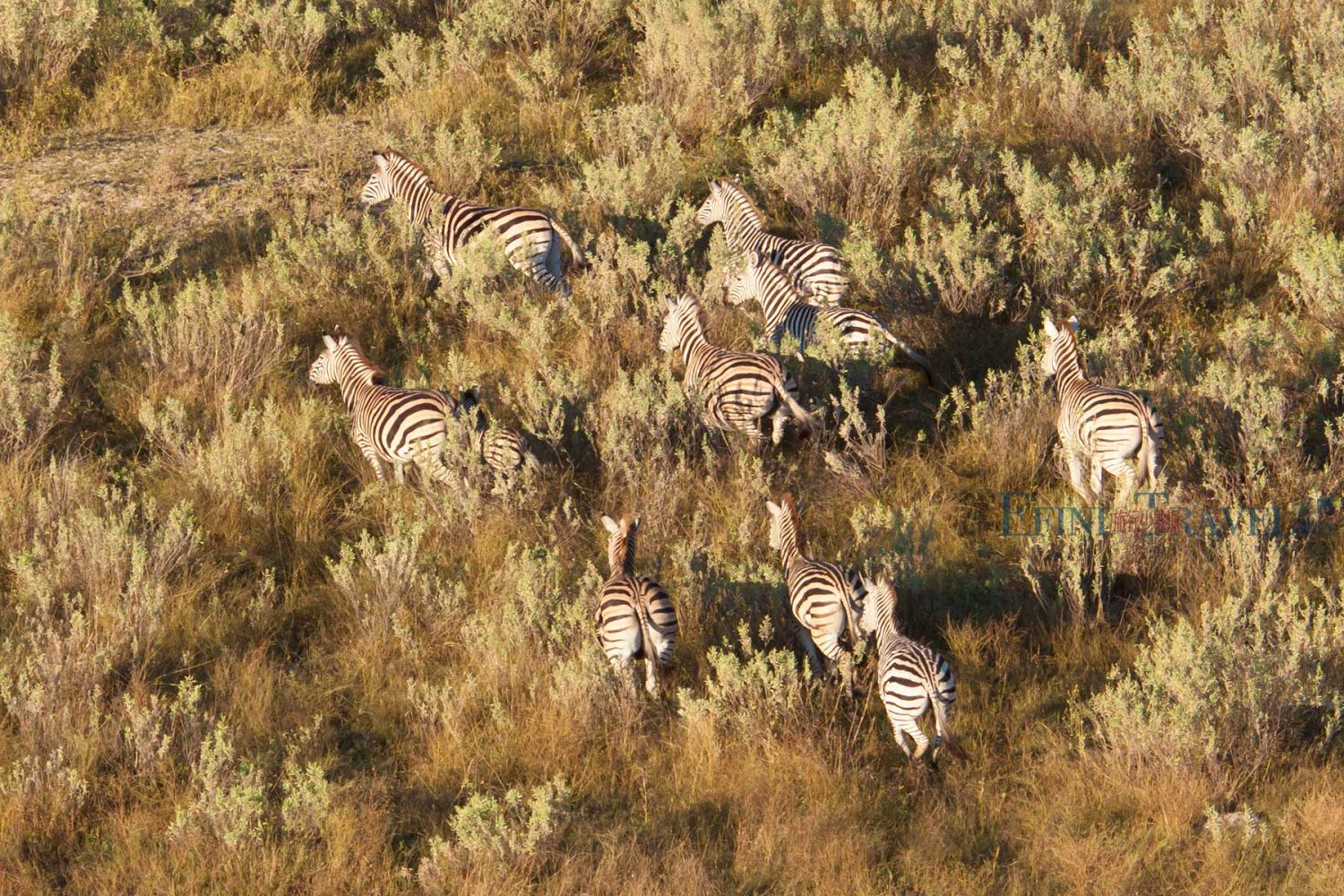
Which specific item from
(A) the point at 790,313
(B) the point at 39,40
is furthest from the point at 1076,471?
(B) the point at 39,40

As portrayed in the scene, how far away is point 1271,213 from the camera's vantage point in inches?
434

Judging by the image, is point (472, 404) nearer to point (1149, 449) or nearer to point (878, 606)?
point (878, 606)

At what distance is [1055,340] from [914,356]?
101 centimetres

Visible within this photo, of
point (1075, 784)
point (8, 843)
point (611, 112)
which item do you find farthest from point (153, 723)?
point (611, 112)

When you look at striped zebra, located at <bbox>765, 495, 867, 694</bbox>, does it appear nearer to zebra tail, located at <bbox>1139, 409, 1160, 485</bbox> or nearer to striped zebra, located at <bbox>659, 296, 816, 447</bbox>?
striped zebra, located at <bbox>659, 296, 816, 447</bbox>

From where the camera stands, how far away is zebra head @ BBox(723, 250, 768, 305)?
10703 millimetres

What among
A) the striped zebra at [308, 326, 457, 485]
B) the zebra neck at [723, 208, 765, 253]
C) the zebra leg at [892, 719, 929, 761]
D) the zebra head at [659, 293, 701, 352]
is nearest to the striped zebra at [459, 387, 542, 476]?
the striped zebra at [308, 326, 457, 485]

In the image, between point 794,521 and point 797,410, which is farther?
point 797,410

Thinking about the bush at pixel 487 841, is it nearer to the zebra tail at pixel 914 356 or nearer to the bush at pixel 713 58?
the zebra tail at pixel 914 356

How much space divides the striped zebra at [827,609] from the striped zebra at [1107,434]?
71.8 inches

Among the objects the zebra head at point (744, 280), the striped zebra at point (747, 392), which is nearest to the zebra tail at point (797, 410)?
the striped zebra at point (747, 392)

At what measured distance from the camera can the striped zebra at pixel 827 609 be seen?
22.6ft

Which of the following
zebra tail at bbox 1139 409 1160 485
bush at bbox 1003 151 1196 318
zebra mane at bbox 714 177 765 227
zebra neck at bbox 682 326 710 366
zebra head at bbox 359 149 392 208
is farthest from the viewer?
zebra head at bbox 359 149 392 208

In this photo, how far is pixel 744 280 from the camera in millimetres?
10797
